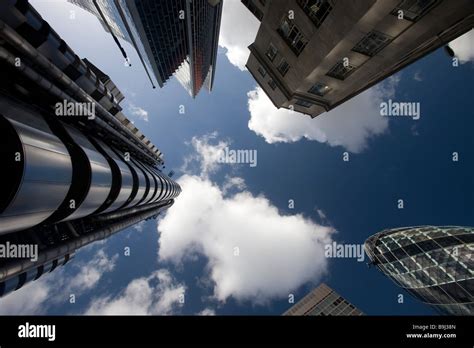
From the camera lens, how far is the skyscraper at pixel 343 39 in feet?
43.8

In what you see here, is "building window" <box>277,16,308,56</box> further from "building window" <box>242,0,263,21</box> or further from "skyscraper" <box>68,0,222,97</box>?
"skyscraper" <box>68,0,222,97</box>

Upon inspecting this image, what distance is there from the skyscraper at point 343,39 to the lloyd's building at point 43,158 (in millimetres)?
17836

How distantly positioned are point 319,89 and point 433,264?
3974 cm

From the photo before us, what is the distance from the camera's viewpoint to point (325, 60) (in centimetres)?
1795

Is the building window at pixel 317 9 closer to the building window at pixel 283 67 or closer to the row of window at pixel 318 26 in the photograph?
the row of window at pixel 318 26

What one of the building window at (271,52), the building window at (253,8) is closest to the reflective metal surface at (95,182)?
the building window at (271,52)

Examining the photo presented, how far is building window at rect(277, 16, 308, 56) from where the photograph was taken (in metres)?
19.3

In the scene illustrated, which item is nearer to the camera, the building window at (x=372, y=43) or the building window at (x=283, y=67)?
the building window at (x=372, y=43)

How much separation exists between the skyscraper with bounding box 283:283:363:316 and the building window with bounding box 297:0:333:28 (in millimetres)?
79899

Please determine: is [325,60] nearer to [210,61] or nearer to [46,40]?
[46,40]

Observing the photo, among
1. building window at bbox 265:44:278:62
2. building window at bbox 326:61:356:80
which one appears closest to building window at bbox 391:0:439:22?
building window at bbox 326:61:356:80
